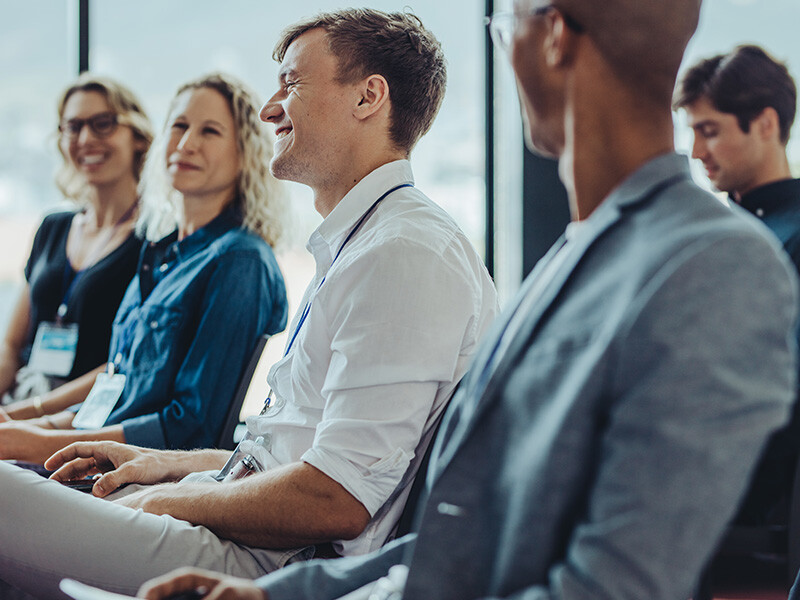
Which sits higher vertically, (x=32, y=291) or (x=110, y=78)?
(x=110, y=78)

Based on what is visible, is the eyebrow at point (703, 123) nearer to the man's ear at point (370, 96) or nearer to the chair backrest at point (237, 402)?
the man's ear at point (370, 96)

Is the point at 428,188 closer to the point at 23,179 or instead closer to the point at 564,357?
Result: the point at 23,179

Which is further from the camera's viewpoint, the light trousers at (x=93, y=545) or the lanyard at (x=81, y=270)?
the lanyard at (x=81, y=270)

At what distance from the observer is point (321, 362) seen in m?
1.37

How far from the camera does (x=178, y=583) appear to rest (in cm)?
86

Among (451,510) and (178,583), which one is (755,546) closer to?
(451,510)

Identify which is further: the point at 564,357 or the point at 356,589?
the point at 356,589

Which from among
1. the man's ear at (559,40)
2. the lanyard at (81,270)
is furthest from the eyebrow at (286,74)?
the lanyard at (81,270)

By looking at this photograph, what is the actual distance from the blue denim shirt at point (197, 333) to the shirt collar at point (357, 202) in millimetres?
519

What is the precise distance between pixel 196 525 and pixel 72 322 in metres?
1.56

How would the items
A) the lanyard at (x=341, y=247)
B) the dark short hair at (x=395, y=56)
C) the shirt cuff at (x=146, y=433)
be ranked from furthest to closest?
the shirt cuff at (x=146, y=433), the dark short hair at (x=395, y=56), the lanyard at (x=341, y=247)

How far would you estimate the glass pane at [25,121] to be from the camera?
130 inches

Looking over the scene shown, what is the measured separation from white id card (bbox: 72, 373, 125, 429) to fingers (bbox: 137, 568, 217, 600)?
51.1 inches

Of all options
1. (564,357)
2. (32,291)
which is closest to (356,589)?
(564,357)
